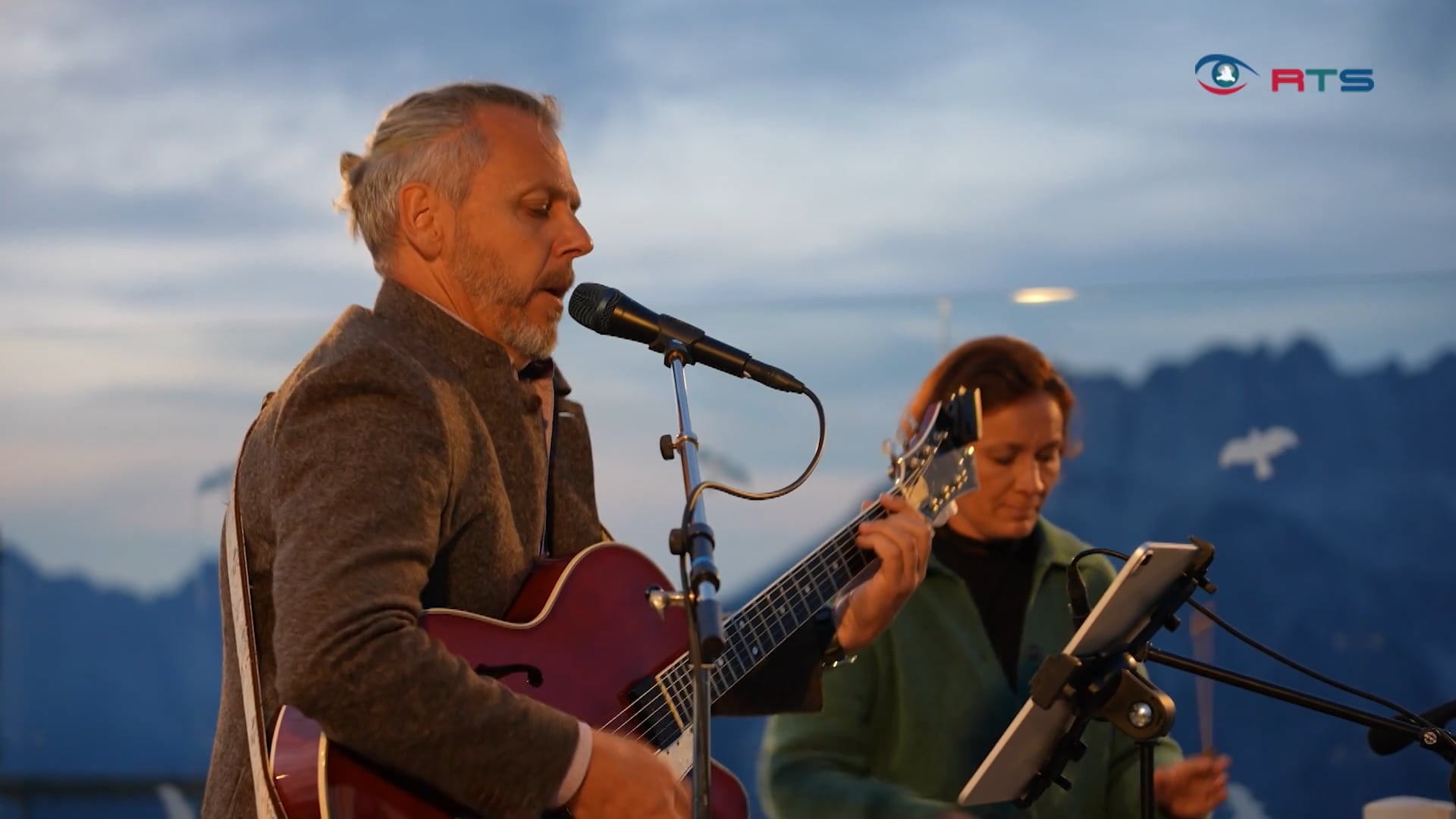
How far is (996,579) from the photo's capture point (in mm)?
3506

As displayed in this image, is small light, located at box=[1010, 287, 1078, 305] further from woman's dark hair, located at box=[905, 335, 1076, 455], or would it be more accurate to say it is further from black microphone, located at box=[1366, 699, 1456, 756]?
black microphone, located at box=[1366, 699, 1456, 756]

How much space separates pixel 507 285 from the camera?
214 centimetres

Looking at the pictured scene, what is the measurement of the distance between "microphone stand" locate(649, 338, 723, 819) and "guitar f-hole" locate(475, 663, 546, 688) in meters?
0.27

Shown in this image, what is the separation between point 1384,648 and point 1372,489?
0.40m

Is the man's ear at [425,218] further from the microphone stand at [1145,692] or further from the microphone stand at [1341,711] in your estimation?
the microphone stand at [1341,711]

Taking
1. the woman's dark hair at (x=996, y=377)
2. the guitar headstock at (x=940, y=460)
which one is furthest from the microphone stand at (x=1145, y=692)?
the woman's dark hair at (x=996, y=377)

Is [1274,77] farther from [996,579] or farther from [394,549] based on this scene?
[394,549]

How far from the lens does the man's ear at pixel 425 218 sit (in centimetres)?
214

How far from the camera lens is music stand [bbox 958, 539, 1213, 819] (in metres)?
2.27

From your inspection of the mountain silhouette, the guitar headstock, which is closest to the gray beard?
the guitar headstock

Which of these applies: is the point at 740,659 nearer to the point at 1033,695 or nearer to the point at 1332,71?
the point at 1033,695

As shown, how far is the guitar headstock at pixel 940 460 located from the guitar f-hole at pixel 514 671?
96 centimetres

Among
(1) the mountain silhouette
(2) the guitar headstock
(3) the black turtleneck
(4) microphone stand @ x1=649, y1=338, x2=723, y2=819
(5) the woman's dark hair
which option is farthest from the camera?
(1) the mountain silhouette

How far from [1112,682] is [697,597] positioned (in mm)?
919
